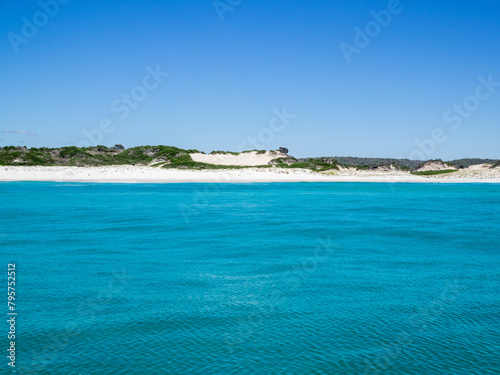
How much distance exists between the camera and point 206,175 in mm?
78562

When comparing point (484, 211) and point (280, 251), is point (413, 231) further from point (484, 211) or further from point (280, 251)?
point (484, 211)

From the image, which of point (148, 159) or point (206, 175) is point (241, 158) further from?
→ point (206, 175)

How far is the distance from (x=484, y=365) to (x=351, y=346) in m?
2.15

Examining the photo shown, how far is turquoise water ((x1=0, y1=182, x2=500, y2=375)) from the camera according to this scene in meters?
7.41

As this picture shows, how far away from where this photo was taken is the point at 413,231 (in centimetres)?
2128
